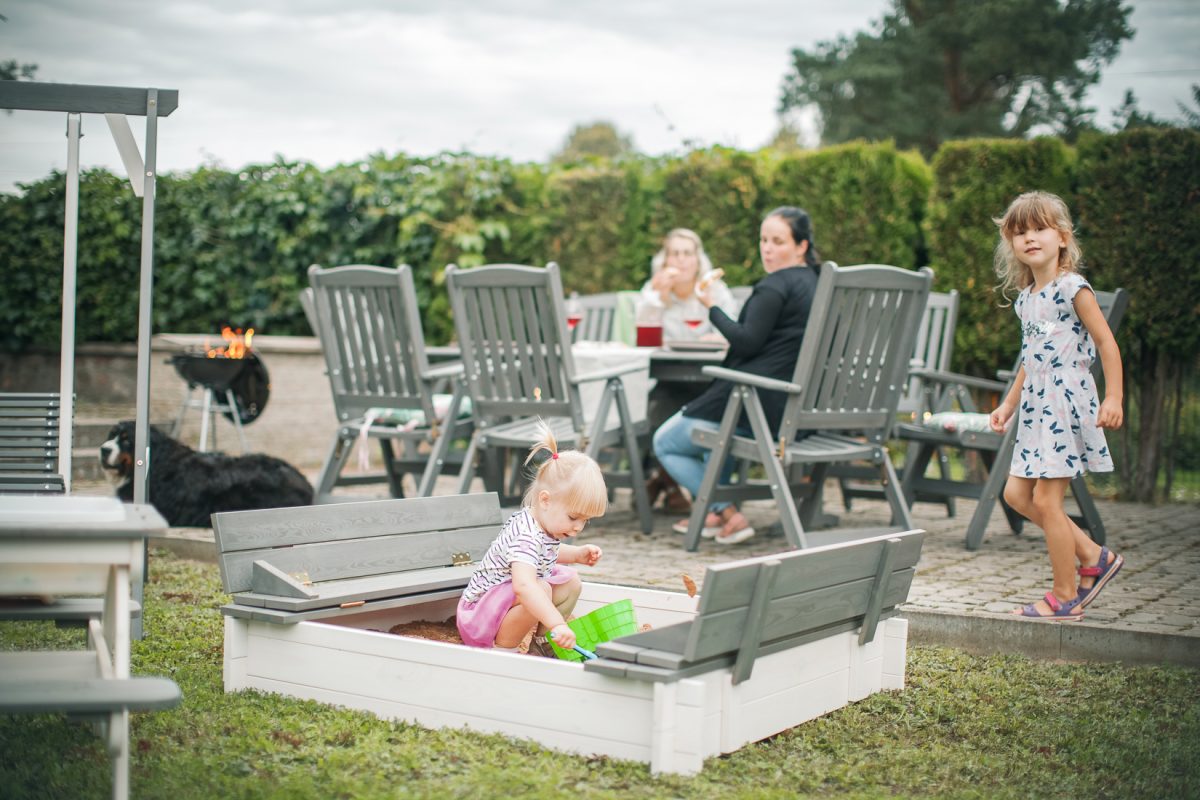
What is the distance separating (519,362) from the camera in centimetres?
603

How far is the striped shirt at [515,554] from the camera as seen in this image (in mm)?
3336

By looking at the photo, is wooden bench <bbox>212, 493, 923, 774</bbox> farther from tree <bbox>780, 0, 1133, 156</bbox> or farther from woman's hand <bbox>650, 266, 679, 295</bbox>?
tree <bbox>780, 0, 1133, 156</bbox>

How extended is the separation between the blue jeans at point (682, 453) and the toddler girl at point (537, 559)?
2.55 metres

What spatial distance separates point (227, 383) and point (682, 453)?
12.6ft

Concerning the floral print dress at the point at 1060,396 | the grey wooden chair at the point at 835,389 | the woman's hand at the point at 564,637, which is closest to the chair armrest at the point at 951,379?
the grey wooden chair at the point at 835,389

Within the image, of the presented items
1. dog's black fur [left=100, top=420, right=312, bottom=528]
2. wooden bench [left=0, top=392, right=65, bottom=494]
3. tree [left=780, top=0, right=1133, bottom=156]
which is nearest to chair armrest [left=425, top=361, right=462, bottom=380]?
dog's black fur [left=100, top=420, right=312, bottom=528]

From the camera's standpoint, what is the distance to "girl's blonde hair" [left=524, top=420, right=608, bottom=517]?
3307 millimetres

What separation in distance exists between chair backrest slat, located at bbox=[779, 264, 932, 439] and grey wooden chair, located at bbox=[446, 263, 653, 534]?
3.48ft

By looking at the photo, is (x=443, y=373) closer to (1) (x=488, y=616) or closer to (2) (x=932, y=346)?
(1) (x=488, y=616)

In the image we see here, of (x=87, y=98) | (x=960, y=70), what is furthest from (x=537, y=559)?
(x=960, y=70)

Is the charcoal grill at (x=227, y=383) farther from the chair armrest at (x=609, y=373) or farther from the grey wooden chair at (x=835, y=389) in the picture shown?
the grey wooden chair at (x=835, y=389)

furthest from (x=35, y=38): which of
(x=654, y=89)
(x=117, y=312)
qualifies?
(x=654, y=89)

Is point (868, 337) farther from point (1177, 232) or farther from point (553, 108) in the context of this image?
point (553, 108)

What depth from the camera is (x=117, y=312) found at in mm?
10859
